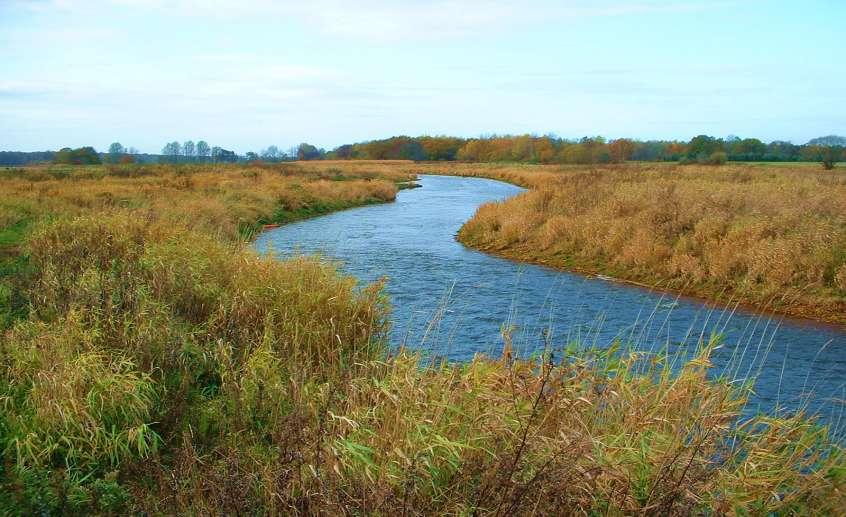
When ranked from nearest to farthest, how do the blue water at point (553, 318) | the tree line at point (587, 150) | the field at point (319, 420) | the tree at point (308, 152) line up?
the field at point (319, 420), the blue water at point (553, 318), the tree line at point (587, 150), the tree at point (308, 152)

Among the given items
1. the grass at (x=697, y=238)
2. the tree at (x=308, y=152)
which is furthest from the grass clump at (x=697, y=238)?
the tree at (x=308, y=152)

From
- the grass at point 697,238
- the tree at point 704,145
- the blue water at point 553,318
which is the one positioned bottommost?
the blue water at point 553,318

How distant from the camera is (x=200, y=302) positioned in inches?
343

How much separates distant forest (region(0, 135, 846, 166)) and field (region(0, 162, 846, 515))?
168 ft

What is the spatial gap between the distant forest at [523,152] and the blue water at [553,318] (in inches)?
1666

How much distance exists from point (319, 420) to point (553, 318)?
722 centimetres

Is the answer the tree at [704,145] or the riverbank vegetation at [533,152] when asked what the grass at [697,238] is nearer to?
the riverbank vegetation at [533,152]

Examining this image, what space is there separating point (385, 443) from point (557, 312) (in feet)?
26.4

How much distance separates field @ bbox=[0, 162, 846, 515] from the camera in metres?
4.09

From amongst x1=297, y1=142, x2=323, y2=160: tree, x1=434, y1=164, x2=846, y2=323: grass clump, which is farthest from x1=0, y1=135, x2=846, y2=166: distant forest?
x1=434, y1=164, x2=846, y2=323: grass clump

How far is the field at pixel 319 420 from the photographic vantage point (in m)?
4.09

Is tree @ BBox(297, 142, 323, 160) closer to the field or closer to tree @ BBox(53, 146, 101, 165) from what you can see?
tree @ BBox(53, 146, 101, 165)

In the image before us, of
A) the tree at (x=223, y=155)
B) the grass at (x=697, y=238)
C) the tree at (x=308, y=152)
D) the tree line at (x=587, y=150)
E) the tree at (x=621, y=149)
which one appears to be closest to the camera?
the grass at (x=697, y=238)

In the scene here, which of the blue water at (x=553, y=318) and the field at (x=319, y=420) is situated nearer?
the field at (x=319, y=420)
